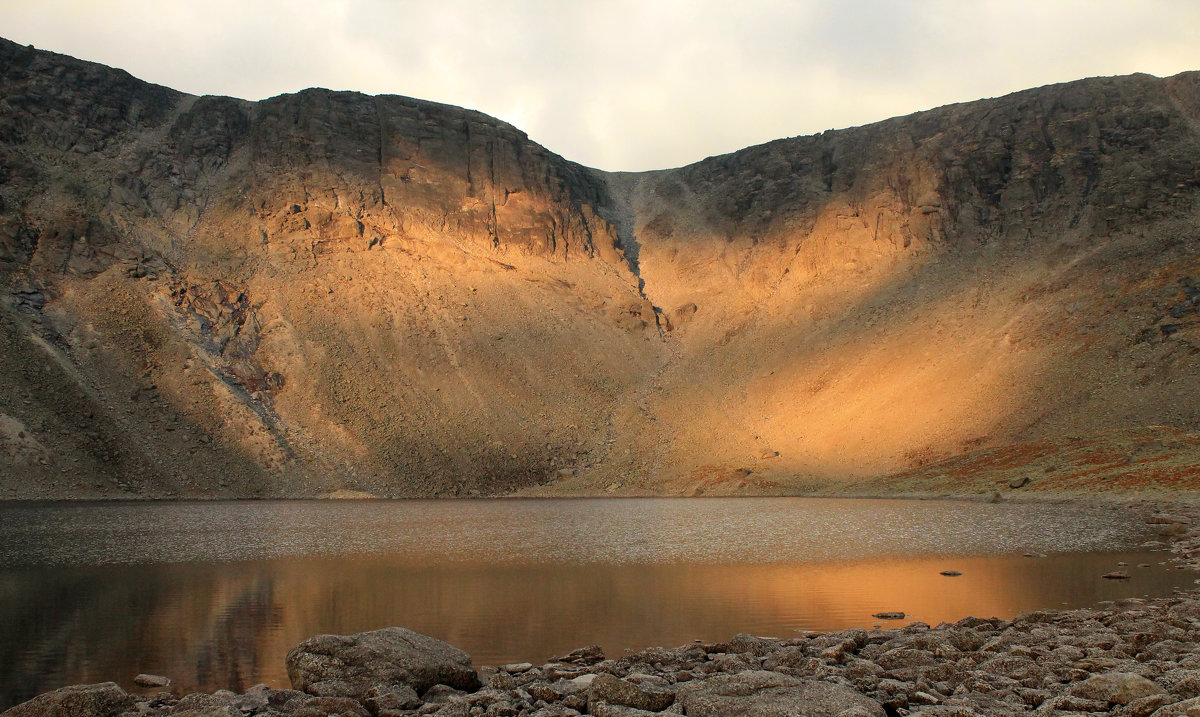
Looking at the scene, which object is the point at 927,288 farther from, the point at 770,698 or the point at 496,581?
the point at 770,698

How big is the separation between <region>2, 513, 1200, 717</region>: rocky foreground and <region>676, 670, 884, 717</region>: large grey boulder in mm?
20

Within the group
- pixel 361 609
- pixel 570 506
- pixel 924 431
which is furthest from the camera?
pixel 924 431

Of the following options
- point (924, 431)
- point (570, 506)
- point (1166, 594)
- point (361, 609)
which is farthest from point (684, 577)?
point (924, 431)

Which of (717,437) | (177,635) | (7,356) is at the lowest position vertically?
(177,635)

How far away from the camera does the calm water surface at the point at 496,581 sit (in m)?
14.2

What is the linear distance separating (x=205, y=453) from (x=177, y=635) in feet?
147

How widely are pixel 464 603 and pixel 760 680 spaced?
31.1 ft

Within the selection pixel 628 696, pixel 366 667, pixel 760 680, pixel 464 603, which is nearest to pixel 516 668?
pixel 366 667

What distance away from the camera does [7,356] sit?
5422 cm

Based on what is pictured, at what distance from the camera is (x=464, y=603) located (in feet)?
58.3

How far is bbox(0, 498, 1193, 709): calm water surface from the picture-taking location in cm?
1423

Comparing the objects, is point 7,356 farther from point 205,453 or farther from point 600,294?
point 600,294

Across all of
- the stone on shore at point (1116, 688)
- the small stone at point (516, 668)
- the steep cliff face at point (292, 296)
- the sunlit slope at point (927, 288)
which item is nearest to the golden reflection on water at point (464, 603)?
the small stone at point (516, 668)

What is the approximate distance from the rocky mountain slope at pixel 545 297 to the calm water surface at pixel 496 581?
20.2 metres
